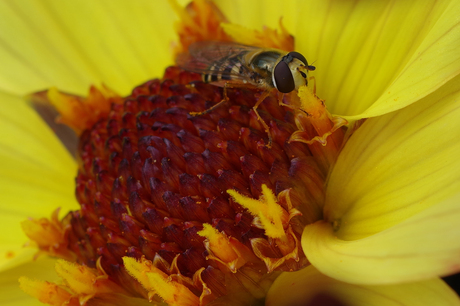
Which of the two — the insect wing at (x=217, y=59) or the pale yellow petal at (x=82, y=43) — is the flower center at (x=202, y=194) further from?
the pale yellow petal at (x=82, y=43)

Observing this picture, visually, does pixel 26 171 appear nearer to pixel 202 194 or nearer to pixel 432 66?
pixel 202 194

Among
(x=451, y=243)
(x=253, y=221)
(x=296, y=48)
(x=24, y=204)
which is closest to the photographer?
(x=451, y=243)

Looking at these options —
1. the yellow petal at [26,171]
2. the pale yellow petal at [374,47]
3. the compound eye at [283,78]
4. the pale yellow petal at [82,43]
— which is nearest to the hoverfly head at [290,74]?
the compound eye at [283,78]

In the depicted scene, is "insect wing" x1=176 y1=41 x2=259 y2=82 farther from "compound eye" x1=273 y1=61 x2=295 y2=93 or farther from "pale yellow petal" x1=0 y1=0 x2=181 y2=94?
"pale yellow petal" x1=0 y1=0 x2=181 y2=94

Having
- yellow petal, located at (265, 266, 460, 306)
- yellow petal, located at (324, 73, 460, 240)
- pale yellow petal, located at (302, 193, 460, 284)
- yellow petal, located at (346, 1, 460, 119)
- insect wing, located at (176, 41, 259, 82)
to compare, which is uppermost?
insect wing, located at (176, 41, 259, 82)

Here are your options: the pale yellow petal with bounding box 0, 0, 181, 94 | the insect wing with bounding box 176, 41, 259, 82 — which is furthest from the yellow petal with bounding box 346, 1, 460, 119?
the pale yellow petal with bounding box 0, 0, 181, 94

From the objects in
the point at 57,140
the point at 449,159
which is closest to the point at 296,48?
the point at 449,159

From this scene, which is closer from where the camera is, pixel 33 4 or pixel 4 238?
pixel 4 238

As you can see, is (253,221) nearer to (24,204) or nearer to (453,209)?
(453,209)
